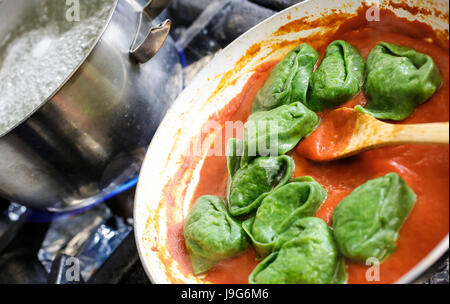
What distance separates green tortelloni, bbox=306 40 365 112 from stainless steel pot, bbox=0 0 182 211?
0.81 metres

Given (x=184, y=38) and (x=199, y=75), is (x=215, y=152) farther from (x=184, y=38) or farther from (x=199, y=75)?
(x=184, y=38)

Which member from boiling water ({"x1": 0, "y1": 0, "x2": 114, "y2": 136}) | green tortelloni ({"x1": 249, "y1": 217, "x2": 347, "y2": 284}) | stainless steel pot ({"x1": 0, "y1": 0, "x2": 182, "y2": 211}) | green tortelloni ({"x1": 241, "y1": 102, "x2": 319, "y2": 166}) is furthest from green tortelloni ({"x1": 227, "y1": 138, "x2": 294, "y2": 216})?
boiling water ({"x1": 0, "y1": 0, "x2": 114, "y2": 136})

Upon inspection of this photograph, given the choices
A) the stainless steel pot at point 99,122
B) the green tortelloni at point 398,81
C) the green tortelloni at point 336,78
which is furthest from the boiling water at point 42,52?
the green tortelloni at point 398,81

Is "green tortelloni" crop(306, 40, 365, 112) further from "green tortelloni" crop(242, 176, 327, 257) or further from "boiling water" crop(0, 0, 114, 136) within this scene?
"boiling water" crop(0, 0, 114, 136)

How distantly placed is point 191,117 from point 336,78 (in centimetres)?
77

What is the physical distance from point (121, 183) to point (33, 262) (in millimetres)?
988

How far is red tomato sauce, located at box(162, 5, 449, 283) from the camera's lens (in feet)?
4.46

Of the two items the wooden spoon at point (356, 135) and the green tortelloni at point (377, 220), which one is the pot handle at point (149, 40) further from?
the green tortelloni at point (377, 220)

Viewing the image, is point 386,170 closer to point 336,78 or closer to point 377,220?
point 377,220

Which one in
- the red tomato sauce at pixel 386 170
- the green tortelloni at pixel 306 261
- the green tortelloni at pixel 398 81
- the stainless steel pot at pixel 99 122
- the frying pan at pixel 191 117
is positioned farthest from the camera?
the stainless steel pot at pixel 99 122

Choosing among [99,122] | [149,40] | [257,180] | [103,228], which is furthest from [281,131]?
[103,228]

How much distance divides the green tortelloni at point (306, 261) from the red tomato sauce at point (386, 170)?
7 centimetres

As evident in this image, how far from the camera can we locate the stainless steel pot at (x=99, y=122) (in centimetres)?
192

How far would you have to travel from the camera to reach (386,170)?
1577 millimetres
